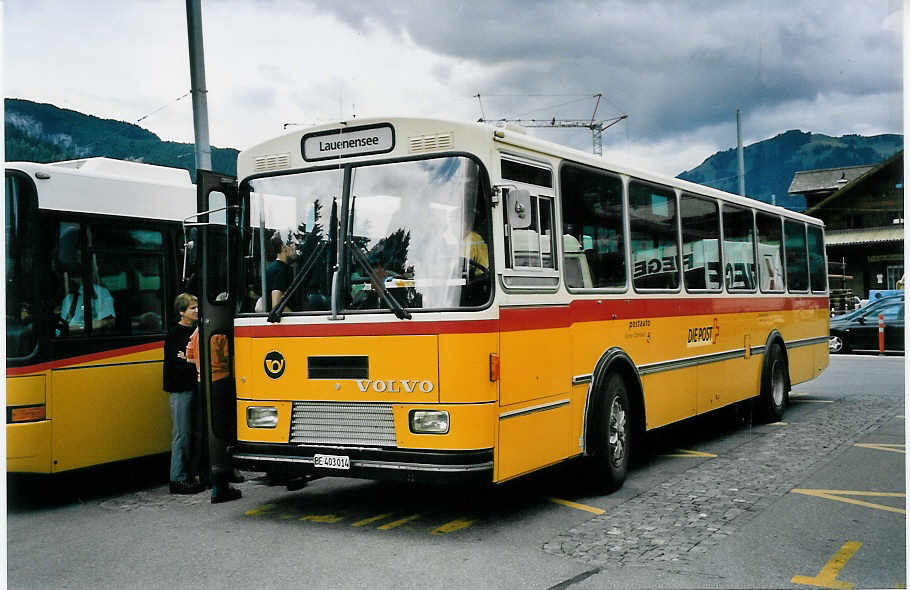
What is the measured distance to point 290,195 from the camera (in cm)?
739

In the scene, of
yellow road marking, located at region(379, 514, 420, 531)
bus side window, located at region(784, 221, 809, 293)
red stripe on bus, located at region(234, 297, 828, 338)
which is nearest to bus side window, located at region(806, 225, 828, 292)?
bus side window, located at region(784, 221, 809, 293)

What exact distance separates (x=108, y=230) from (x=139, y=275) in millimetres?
537

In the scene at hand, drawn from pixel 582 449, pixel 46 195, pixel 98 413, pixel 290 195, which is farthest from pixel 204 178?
pixel 582 449

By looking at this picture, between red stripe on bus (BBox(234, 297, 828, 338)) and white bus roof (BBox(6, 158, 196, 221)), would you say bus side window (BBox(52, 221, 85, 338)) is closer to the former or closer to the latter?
white bus roof (BBox(6, 158, 196, 221))

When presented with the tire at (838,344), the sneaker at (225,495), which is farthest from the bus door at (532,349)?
the tire at (838,344)

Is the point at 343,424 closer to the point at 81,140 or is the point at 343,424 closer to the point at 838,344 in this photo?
the point at 81,140

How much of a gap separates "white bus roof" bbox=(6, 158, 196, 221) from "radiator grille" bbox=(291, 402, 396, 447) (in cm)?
304

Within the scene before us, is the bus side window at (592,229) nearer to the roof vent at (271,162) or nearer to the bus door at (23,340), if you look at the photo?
the roof vent at (271,162)

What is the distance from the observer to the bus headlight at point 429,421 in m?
6.61

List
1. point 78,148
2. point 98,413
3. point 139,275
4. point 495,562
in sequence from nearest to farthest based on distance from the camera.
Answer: point 495,562 → point 98,413 → point 139,275 → point 78,148

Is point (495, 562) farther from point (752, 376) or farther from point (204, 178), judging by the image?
point (752, 376)

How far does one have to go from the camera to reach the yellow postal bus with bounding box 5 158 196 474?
Answer: 7.91 meters

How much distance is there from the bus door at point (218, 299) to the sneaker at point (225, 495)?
344 mm

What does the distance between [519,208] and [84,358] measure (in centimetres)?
418
